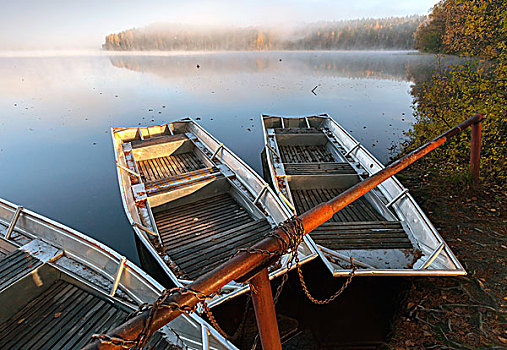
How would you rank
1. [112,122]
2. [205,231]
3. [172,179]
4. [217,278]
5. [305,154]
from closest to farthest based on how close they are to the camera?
1. [217,278]
2. [205,231]
3. [172,179]
4. [305,154]
5. [112,122]

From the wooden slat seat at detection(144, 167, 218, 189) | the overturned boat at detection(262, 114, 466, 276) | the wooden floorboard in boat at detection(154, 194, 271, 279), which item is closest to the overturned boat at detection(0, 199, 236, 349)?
the wooden floorboard in boat at detection(154, 194, 271, 279)

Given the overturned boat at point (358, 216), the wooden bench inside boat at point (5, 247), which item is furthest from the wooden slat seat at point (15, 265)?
the overturned boat at point (358, 216)

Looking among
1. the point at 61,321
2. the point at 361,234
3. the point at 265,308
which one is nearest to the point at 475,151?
the point at 361,234

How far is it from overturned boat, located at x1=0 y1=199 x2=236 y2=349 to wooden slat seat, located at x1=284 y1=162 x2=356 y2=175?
4.79 m

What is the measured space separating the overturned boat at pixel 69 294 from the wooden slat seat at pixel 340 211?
3740mm

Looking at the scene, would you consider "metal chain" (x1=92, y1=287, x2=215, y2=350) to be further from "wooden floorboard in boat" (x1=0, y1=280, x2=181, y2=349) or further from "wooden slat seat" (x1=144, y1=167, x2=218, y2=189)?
"wooden slat seat" (x1=144, y1=167, x2=218, y2=189)

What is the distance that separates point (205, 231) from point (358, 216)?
353cm

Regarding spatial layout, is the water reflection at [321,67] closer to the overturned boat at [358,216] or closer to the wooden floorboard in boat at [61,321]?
the overturned boat at [358,216]

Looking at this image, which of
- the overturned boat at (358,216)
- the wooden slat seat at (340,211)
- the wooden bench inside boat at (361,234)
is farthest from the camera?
the wooden slat seat at (340,211)

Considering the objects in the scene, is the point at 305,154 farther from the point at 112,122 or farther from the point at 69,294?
the point at 112,122

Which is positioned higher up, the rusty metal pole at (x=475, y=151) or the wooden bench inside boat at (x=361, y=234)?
the rusty metal pole at (x=475, y=151)

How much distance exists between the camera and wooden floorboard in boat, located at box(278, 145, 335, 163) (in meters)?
9.47

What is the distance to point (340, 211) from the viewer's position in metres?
6.54

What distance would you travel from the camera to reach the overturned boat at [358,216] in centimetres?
452
